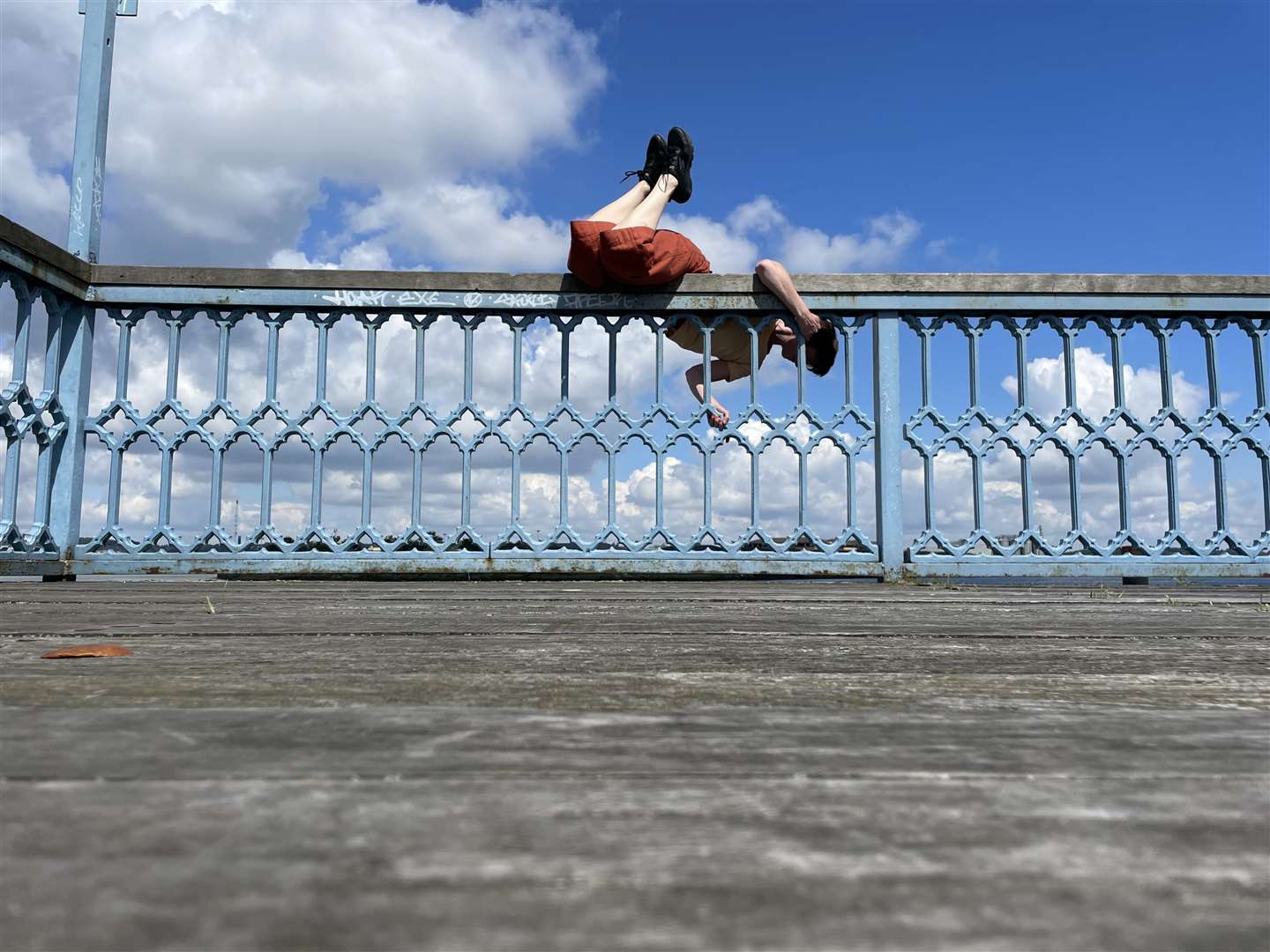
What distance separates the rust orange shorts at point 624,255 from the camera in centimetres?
375

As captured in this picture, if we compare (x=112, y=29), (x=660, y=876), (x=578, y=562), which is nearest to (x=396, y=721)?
(x=660, y=876)

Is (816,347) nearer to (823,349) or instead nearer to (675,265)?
(823,349)

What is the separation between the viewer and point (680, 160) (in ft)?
13.3

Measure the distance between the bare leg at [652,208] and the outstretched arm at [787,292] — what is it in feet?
1.77

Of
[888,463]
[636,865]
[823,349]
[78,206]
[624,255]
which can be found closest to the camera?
[636,865]

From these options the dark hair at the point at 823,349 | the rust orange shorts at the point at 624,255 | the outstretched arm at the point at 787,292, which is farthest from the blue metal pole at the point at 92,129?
the dark hair at the point at 823,349

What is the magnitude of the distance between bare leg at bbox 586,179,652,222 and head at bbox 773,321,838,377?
90cm

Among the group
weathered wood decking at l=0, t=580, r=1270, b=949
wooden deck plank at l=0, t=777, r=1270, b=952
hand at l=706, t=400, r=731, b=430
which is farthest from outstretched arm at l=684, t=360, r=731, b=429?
wooden deck plank at l=0, t=777, r=1270, b=952

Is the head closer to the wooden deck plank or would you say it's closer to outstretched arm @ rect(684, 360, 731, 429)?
outstretched arm @ rect(684, 360, 731, 429)

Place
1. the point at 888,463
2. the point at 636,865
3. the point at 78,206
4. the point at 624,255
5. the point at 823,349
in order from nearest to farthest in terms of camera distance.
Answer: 1. the point at 636,865
2. the point at 624,255
3. the point at 888,463
4. the point at 823,349
5. the point at 78,206

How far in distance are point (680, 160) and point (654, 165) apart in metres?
0.12

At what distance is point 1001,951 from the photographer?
0.99ft

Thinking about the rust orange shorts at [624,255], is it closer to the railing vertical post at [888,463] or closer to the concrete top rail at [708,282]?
the concrete top rail at [708,282]

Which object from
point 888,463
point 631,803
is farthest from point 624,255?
point 631,803
